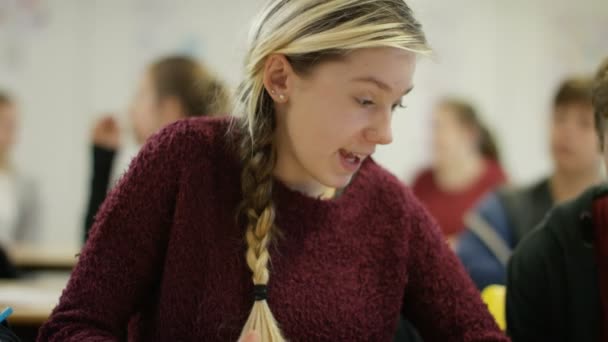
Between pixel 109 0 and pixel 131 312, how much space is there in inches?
138

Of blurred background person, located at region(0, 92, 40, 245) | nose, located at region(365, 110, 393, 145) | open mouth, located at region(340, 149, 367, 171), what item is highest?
nose, located at region(365, 110, 393, 145)

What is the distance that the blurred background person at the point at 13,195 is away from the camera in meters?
3.81

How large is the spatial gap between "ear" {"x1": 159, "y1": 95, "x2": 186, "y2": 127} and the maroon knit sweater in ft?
2.92

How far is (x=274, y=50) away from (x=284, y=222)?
275 mm

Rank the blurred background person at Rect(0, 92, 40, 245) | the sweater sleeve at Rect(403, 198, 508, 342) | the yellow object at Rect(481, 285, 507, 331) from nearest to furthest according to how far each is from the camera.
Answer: the sweater sleeve at Rect(403, 198, 508, 342) → the yellow object at Rect(481, 285, 507, 331) → the blurred background person at Rect(0, 92, 40, 245)

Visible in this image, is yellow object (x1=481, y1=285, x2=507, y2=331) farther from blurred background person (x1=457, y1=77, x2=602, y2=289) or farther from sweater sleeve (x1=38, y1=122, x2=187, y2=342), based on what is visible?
sweater sleeve (x1=38, y1=122, x2=187, y2=342)

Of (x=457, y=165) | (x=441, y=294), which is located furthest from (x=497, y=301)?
(x=457, y=165)

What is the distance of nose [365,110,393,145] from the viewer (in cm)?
106

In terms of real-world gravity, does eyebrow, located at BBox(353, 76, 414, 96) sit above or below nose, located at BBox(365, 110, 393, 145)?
above

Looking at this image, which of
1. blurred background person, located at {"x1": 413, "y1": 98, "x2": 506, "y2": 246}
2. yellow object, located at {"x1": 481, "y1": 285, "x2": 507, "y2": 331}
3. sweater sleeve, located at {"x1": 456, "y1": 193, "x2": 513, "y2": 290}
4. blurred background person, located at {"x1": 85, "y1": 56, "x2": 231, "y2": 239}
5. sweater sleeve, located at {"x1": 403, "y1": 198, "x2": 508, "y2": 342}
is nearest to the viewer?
sweater sleeve, located at {"x1": 403, "y1": 198, "x2": 508, "y2": 342}

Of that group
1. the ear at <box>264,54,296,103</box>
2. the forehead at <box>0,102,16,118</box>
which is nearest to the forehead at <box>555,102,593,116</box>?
the ear at <box>264,54,296,103</box>

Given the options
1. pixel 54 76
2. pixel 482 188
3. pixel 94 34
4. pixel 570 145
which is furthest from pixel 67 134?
pixel 570 145

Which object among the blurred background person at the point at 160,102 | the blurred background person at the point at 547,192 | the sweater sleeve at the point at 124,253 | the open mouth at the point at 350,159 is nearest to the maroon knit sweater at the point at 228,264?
the sweater sleeve at the point at 124,253

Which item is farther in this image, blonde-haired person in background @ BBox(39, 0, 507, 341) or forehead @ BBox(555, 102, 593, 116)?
forehead @ BBox(555, 102, 593, 116)
